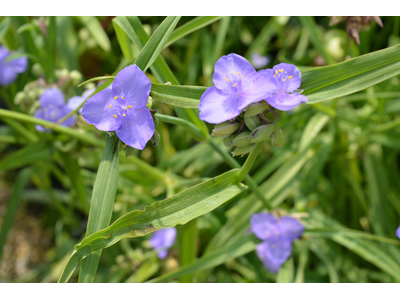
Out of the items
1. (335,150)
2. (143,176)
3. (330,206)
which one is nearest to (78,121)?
(143,176)

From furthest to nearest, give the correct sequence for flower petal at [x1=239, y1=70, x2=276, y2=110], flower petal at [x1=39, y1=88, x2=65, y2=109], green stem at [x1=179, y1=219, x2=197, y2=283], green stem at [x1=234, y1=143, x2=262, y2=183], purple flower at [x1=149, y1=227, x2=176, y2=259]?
1. purple flower at [x1=149, y1=227, x2=176, y2=259]
2. green stem at [x1=179, y1=219, x2=197, y2=283]
3. flower petal at [x1=39, y1=88, x2=65, y2=109]
4. green stem at [x1=234, y1=143, x2=262, y2=183]
5. flower petal at [x1=239, y1=70, x2=276, y2=110]

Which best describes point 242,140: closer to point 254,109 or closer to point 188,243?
point 254,109

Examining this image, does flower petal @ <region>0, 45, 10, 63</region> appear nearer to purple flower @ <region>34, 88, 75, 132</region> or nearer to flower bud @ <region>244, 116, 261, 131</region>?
purple flower @ <region>34, 88, 75, 132</region>

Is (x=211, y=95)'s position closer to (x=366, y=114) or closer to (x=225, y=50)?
(x=366, y=114)

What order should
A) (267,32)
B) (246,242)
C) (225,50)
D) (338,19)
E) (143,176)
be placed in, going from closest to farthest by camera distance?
(338,19) < (246,242) < (143,176) < (267,32) < (225,50)

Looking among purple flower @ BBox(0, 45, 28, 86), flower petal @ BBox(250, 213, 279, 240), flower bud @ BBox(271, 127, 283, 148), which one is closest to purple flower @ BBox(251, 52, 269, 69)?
flower petal @ BBox(250, 213, 279, 240)

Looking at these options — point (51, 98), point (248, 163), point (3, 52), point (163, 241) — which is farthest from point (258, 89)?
point (3, 52)
